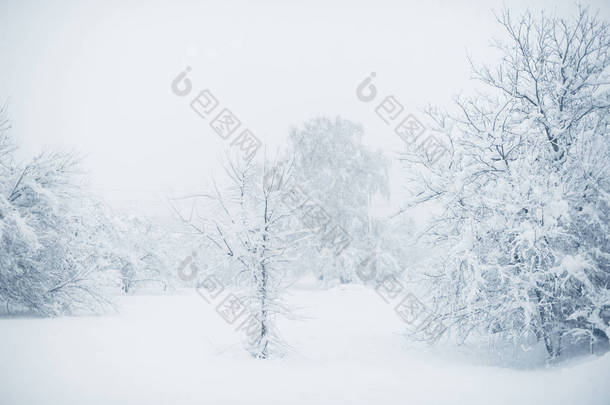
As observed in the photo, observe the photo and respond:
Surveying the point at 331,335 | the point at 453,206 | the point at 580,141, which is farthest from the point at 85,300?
the point at 580,141

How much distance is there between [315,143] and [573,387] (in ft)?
68.1

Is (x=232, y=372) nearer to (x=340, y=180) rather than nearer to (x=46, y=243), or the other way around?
(x=46, y=243)

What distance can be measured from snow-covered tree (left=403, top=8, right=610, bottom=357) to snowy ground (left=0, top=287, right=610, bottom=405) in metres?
1.02

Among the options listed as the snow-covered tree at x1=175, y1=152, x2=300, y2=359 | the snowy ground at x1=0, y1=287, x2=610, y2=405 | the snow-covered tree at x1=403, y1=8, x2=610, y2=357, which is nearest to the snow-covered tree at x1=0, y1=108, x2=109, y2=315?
the snowy ground at x1=0, y1=287, x2=610, y2=405

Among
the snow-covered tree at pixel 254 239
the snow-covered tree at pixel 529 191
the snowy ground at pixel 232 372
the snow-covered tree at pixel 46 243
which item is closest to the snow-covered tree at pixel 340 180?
the snowy ground at pixel 232 372

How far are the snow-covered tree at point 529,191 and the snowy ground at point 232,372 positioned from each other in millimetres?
1023

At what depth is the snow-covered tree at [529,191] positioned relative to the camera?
19.7ft

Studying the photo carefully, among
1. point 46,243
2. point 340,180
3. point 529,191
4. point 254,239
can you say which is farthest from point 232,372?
point 340,180

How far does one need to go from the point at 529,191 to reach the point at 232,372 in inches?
234

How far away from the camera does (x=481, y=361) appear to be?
724cm

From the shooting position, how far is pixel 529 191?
244 inches

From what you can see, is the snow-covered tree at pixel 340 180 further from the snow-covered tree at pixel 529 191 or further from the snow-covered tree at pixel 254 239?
the snow-covered tree at pixel 254 239

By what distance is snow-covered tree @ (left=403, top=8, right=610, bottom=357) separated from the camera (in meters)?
6.01

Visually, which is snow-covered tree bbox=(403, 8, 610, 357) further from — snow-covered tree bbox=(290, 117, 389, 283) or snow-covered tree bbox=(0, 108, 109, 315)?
snow-covered tree bbox=(290, 117, 389, 283)
